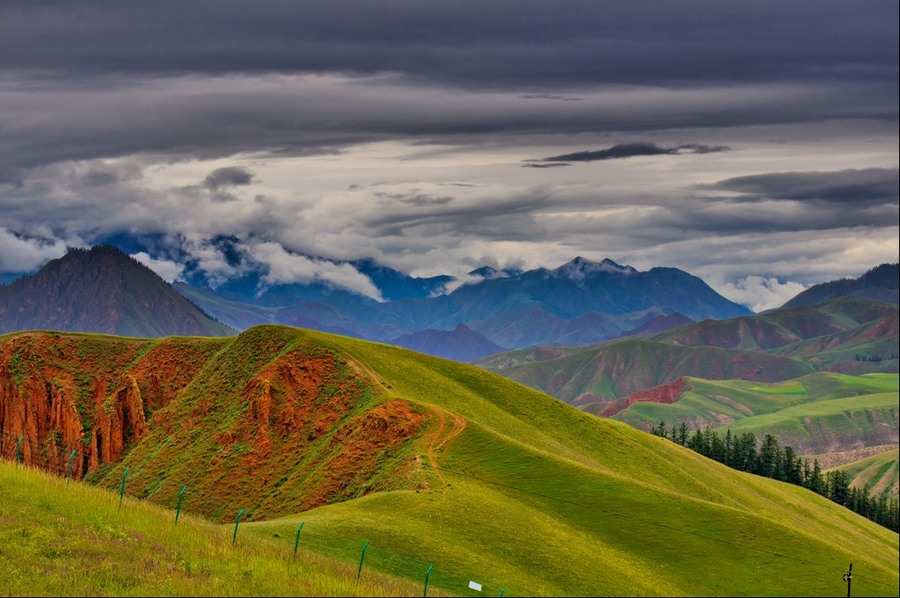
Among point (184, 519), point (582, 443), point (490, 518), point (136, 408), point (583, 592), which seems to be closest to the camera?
point (184, 519)

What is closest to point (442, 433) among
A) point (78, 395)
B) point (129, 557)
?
point (129, 557)

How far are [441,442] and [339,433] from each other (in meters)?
16.7

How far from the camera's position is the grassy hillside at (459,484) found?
7281 cm

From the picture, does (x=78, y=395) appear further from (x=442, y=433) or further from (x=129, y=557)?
(x=129, y=557)

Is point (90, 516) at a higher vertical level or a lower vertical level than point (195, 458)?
higher

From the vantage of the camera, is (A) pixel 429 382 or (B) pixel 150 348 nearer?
(A) pixel 429 382

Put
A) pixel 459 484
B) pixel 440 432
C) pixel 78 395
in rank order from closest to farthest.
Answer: pixel 459 484 < pixel 440 432 < pixel 78 395

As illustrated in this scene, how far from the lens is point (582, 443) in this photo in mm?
136125

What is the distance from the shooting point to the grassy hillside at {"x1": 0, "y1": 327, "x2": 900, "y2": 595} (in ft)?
239

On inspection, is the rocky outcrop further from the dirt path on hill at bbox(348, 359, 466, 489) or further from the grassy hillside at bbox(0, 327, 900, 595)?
the dirt path on hill at bbox(348, 359, 466, 489)

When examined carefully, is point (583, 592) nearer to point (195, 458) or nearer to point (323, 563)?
point (323, 563)

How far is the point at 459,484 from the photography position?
90125 mm

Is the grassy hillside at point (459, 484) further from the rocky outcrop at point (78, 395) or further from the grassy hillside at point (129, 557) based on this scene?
the grassy hillside at point (129, 557)

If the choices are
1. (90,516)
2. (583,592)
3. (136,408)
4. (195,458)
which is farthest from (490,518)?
(136,408)
